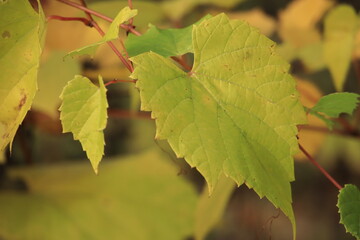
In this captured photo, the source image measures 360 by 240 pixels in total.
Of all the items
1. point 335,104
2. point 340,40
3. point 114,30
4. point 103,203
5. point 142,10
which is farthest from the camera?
point 103,203

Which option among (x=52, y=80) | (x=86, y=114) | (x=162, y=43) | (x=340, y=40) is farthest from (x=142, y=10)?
(x=86, y=114)

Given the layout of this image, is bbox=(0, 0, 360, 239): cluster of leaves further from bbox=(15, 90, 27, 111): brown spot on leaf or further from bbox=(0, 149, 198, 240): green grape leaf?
bbox=(0, 149, 198, 240): green grape leaf

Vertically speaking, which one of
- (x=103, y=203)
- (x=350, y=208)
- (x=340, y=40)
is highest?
(x=350, y=208)

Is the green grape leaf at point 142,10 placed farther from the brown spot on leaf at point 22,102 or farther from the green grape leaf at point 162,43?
the brown spot on leaf at point 22,102

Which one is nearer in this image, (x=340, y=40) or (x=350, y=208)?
(x=350, y=208)

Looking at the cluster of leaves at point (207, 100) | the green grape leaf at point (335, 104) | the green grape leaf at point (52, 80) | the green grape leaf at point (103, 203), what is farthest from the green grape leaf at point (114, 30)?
the green grape leaf at point (103, 203)

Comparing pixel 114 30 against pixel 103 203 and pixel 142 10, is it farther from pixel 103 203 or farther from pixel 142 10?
pixel 103 203

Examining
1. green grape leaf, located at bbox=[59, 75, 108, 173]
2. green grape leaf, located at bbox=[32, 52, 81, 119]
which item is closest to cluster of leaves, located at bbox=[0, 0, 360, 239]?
green grape leaf, located at bbox=[59, 75, 108, 173]
